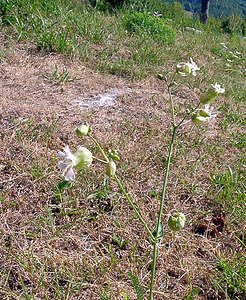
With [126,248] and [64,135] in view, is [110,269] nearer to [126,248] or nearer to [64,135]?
[126,248]

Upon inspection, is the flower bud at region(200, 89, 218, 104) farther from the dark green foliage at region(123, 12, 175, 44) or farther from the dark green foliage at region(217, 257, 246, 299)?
the dark green foliage at region(123, 12, 175, 44)

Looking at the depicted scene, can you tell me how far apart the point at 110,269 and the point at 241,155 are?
116 cm

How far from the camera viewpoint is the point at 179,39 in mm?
4617

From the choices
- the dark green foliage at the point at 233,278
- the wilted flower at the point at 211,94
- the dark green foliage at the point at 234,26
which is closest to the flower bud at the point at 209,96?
the wilted flower at the point at 211,94

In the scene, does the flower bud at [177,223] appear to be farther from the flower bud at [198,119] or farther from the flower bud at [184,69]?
the flower bud at [184,69]

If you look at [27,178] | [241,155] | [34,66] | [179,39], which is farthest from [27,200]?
[179,39]

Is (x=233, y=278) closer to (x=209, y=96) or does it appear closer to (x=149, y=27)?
(x=209, y=96)

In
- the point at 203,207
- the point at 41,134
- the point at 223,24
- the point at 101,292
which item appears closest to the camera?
the point at 101,292

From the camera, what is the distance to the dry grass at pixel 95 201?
1406 mm

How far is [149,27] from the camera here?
14.4 feet

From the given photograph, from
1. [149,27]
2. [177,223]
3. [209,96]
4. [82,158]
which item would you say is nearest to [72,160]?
[82,158]

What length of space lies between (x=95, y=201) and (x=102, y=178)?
16 centimetres

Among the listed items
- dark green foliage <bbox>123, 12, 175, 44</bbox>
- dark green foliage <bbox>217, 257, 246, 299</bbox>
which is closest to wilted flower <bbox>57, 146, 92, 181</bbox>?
dark green foliage <bbox>217, 257, 246, 299</bbox>

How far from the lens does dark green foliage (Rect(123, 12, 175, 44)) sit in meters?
4.20
